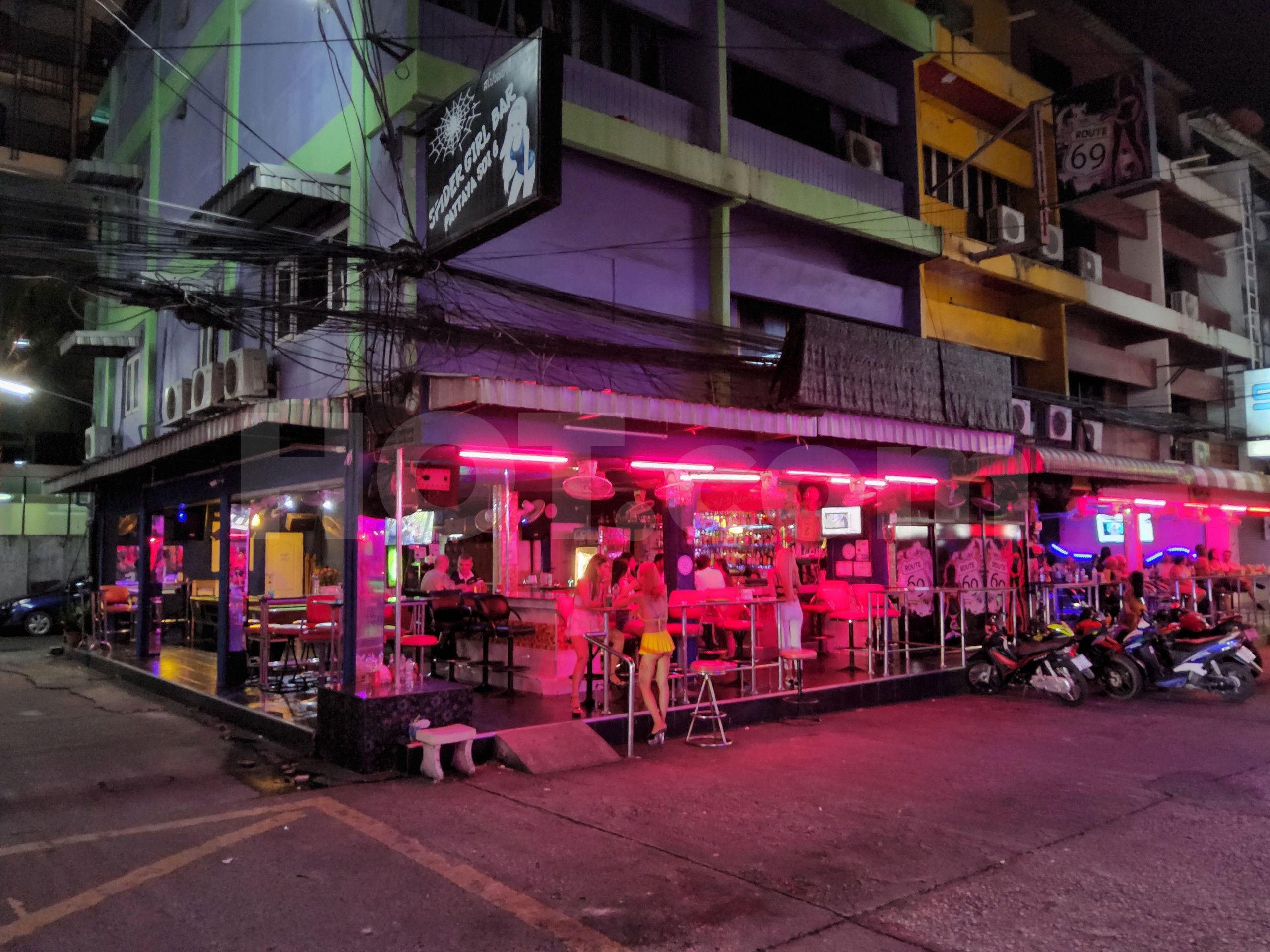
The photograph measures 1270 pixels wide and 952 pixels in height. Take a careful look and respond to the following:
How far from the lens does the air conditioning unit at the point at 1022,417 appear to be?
1587cm

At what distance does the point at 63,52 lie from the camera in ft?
65.9

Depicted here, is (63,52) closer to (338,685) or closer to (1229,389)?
(338,685)

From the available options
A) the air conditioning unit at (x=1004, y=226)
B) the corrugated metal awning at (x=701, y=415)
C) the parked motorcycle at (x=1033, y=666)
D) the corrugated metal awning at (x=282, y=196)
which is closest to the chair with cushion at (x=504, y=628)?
the corrugated metal awning at (x=701, y=415)

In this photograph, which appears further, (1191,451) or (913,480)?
(1191,451)

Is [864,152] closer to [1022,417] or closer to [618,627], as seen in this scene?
[1022,417]

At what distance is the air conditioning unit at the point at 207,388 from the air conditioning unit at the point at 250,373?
0.40m

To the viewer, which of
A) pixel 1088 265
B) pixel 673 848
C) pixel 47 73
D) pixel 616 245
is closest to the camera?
pixel 673 848

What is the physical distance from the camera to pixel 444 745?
311 inches

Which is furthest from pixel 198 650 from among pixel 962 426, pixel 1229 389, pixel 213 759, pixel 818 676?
pixel 1229 389

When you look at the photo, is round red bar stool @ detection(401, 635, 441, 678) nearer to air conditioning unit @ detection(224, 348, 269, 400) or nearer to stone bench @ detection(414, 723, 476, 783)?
stone bench @ detection(414, 723, 476, 783)

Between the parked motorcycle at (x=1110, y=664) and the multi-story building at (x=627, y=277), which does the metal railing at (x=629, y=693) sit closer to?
the multi-story building at (x=627, y=277)

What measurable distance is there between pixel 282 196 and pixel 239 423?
293cm

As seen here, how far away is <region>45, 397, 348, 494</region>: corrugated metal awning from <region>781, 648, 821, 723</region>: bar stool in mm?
5586

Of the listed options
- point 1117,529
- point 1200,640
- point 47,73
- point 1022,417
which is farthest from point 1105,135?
point 47,73
